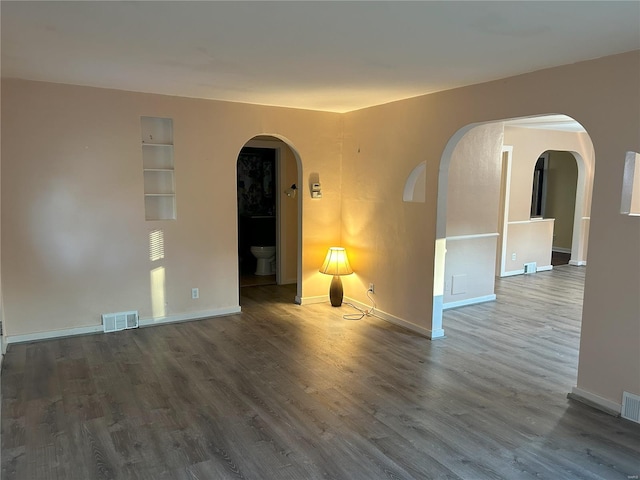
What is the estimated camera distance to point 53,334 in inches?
179

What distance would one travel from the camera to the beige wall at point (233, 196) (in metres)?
3.14

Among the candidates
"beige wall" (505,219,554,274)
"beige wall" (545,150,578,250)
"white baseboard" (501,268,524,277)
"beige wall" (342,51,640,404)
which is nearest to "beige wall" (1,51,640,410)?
"beige wall" (342,51,640,404)

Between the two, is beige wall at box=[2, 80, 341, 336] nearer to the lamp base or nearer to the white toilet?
the lamp base

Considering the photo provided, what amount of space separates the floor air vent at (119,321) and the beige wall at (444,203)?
8.49ft

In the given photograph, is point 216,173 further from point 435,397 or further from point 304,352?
point 435,397

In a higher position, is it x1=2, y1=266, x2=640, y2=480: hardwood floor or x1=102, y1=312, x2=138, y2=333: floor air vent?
x1=102, y1=312, x2=138, y2=333: floor air vent

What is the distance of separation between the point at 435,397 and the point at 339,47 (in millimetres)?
2524

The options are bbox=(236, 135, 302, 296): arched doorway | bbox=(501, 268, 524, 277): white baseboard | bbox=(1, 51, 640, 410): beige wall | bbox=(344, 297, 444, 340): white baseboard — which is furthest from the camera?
bbox=(501, 268, 524, 277): white baseboard

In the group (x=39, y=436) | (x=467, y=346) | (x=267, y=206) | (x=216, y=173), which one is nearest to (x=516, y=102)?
(x=467, y=346)

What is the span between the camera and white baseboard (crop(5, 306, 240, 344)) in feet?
14.5

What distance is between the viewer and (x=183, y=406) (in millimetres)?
3236

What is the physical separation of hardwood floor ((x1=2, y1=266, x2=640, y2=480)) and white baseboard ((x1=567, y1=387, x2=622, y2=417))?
2.5 inches

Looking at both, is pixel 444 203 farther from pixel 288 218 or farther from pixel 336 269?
pixel 288 218

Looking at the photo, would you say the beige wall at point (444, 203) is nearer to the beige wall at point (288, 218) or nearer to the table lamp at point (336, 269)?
the table lamp at point (336, 269)
